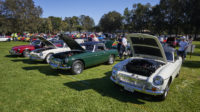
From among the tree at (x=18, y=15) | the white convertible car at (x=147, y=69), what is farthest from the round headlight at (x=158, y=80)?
the tree at (x=18, y=15)

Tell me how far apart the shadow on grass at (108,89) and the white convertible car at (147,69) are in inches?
15.7

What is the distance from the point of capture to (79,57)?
5.84m

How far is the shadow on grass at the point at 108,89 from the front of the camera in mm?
3886

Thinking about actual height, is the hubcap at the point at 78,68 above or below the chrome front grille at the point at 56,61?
below

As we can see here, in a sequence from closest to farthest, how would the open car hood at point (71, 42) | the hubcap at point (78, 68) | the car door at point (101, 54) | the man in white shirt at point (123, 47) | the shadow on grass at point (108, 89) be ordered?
the shadow on grass at point (108, 89) → the hubcap at point (78, 68) → the open car hood at point (71, 42) → the car door at point (101, 54) → the man in white shirt at point (123, 47)

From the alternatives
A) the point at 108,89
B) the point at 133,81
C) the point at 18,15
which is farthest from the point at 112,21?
the point at 133,81

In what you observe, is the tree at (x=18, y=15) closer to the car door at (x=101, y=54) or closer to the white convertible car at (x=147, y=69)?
the car door at (x=101, y=54)

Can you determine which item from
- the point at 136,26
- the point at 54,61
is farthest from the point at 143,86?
the point at 136,26

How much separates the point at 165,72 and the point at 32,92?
4291mm

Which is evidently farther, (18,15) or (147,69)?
(18,15)

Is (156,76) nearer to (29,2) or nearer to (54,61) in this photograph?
(54,61)

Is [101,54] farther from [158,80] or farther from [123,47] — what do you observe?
[158,80]

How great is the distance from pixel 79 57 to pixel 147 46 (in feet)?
10.1

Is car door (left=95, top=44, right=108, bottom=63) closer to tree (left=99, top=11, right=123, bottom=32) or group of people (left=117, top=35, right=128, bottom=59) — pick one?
group of people (left=117, top=35, right=128, bottom=59)
